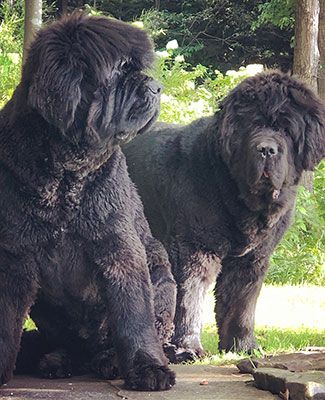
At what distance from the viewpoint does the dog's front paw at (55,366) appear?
4.63 m

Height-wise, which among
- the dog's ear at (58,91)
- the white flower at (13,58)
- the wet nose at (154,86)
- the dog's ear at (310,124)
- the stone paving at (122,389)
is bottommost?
the stone paving at (122,389)

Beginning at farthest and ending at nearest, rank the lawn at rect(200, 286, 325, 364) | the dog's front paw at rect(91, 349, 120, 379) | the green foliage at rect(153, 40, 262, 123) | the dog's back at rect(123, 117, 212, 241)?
the green foliage at rect(153, 40, 262, 123) → the dog's back at rect(123, 117, 212, 241) → the lawn at rect(200, 286, 325, 364) → the dog's front paw at rect(91, 349, 120, 379)

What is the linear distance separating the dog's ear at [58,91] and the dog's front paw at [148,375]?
3.99 feet

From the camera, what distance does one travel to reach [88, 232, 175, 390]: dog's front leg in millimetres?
4328

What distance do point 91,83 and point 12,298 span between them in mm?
1130

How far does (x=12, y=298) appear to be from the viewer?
427cm

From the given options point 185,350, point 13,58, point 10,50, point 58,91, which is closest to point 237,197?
point 185,350

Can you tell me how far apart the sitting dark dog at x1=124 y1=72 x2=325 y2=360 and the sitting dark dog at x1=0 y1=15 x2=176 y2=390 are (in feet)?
5.79

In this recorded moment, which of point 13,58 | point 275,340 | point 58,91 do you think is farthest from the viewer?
point 13,58

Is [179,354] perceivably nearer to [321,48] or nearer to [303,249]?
[303,249]

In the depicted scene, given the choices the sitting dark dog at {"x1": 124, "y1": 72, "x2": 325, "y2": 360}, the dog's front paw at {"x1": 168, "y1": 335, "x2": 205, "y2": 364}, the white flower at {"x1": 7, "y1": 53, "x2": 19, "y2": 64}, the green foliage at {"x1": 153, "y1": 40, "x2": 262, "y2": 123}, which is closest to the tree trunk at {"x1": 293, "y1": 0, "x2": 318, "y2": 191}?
the green foliage at {"x1": 153, "y1": 40, "x2": 262, "y2": 123}

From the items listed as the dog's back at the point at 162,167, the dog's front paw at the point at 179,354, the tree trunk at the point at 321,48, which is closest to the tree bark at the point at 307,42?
the tree trunk at the point at 321,48

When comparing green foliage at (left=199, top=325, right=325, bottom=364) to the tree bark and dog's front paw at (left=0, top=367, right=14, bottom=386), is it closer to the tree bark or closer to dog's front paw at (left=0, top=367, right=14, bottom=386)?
dog's front paw at (left=0, top=367, right=14, bottom=386)

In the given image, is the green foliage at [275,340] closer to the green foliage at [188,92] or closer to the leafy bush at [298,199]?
the leafy bush at [298,199]
